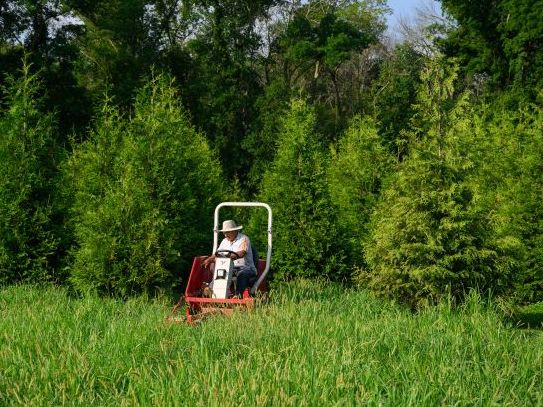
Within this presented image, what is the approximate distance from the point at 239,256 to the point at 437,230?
2919 mm

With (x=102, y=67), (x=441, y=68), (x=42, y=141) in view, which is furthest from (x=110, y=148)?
(x=102, y=67)

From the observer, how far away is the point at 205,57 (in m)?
34.8

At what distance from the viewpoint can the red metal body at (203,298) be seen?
378 inches

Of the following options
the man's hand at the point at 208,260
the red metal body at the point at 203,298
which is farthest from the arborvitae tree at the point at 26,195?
the man's hand at the point at 208,260

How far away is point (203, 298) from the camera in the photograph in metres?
10.1

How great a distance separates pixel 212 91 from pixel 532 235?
830 inches

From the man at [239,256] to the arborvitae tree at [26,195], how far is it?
3708mm

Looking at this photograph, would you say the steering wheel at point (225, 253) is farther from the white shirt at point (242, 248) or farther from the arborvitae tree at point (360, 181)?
the arborvitae tree at point (360, 181)

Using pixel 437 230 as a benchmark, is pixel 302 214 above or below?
above

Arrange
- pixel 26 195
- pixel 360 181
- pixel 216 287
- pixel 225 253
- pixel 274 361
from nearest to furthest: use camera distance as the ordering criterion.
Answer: pixel 274 361 < pixel 216 287 < pixel 225 253 < pixel 26 195 < pixel 360 181

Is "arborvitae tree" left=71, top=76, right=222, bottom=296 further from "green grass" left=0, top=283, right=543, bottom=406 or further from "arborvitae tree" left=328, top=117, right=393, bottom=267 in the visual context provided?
"green grass" left=0, top=283, right=543, bottom=406

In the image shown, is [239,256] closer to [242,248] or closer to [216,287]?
[242,248]

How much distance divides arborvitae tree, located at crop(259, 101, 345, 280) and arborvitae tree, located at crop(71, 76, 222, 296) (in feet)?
5.45

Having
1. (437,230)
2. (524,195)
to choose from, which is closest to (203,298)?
(437,230)
